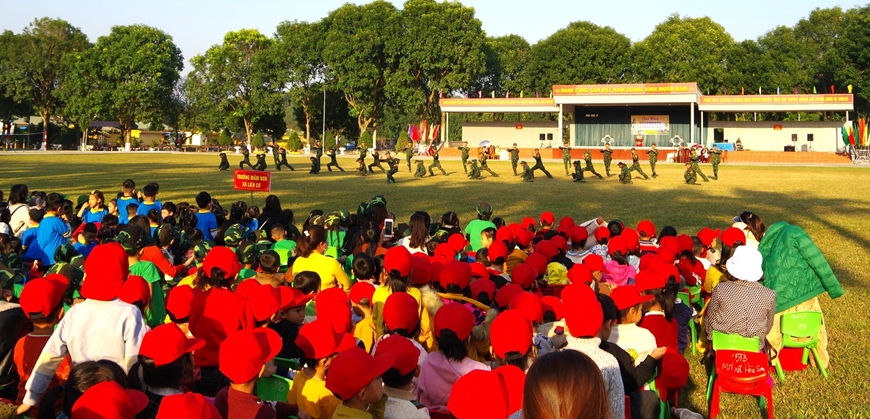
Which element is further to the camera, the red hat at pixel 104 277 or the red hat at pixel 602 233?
the red hat at pixel 602 233

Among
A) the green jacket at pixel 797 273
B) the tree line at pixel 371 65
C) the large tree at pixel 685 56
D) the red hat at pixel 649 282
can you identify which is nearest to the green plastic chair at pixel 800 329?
the green jacket at pixel 797 273

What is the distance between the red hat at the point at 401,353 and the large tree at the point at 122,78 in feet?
236

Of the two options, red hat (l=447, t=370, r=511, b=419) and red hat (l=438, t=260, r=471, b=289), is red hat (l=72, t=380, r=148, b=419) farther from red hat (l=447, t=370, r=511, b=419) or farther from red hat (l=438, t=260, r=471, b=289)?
red hat (l=438, t=260, r=471, b=289)

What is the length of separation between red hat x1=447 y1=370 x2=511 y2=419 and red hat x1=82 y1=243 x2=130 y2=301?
238 centimetres

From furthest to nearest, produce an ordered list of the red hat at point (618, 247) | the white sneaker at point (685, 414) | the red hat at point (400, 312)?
the red hat at point (618, 247), the white sneaker at point (685, 414), the red hat at point (400, 312)

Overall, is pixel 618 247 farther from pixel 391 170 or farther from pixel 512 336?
pixel 391 170

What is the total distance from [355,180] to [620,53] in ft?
150

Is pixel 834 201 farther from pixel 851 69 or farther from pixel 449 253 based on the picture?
pixel 851 69

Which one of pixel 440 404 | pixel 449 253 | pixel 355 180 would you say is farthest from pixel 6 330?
pixel 355 180

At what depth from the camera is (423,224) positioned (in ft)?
26.8

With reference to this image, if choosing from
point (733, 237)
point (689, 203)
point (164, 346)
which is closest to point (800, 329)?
point (733, 237)

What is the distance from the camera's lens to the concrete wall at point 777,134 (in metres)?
53.3

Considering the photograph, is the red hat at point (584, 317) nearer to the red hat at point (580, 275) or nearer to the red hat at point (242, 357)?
the red hat at point (242, 357)

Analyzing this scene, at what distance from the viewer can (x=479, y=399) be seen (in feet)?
9.82
